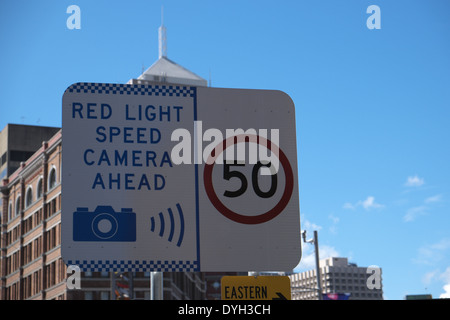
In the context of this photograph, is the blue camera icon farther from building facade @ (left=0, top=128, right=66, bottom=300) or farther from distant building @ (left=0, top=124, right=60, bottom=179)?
distant building @ (left=0, top=124, right=60, bottom=179)

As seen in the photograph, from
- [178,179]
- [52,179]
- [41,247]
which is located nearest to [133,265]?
[178,179]

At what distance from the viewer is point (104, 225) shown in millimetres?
5723

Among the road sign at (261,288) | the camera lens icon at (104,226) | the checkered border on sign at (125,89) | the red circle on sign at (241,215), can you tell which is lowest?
the road sign at (261,288)

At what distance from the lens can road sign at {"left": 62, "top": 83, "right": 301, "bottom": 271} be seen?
18.8 ft

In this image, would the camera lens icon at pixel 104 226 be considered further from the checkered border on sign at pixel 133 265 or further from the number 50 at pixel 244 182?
the number 50 at pixel 244 182

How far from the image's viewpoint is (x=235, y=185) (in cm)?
608

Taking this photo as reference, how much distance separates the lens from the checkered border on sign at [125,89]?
596 cm

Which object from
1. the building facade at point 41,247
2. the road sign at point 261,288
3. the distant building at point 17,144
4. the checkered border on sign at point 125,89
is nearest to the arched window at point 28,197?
the building facade at point 41,247

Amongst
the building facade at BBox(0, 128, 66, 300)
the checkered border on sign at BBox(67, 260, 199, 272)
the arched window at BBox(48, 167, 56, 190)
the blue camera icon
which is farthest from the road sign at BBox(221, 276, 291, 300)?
the arched window at BBox(48, 167, 56, 190)

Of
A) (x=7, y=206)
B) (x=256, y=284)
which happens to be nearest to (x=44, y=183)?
(x=7, y=206)

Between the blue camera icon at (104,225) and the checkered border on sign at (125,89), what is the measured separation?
0.95 meters

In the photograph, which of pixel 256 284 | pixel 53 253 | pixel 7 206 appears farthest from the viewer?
pixel 7 206
